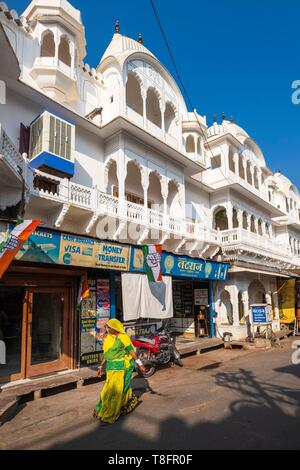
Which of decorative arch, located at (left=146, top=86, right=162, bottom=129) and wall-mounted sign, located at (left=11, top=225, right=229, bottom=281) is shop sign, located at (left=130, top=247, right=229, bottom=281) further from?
decorative arch, located at (left=146, top=86, right=162, bottom=129)

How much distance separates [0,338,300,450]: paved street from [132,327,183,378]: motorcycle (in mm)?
710

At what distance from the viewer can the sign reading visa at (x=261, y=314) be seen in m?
14.5

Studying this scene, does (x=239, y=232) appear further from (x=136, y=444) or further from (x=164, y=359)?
(x=136, y=444)

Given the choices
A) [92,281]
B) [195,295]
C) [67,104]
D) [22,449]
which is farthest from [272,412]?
[67,104]

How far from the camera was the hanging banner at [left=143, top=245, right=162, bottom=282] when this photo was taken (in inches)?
405

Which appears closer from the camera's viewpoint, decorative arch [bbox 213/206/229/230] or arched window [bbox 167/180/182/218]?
arched window [bbox 167/180/182/218]

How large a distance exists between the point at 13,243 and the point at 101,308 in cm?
434

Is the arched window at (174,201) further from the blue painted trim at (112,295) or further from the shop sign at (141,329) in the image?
the blue painted trim at (112,295)

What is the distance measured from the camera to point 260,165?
76.6 ft

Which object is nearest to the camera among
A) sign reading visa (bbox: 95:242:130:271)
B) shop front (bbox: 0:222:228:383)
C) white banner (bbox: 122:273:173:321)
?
shop front (bbox: 0:222:228:383)

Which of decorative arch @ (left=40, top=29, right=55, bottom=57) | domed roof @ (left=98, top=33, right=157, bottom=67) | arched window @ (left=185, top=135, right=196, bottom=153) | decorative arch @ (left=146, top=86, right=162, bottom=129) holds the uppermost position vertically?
domed roof @ (left=98, top=33, right=157, bottom=67)

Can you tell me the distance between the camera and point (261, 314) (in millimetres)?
14617

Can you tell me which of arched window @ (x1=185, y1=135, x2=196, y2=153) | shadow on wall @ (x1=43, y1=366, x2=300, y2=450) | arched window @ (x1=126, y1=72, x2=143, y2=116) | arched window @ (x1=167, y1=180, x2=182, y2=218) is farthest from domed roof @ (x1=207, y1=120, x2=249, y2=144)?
shadow on wall @ (x1=43, y1=366, x2=300, y2=450)

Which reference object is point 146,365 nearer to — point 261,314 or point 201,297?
point 201,297
